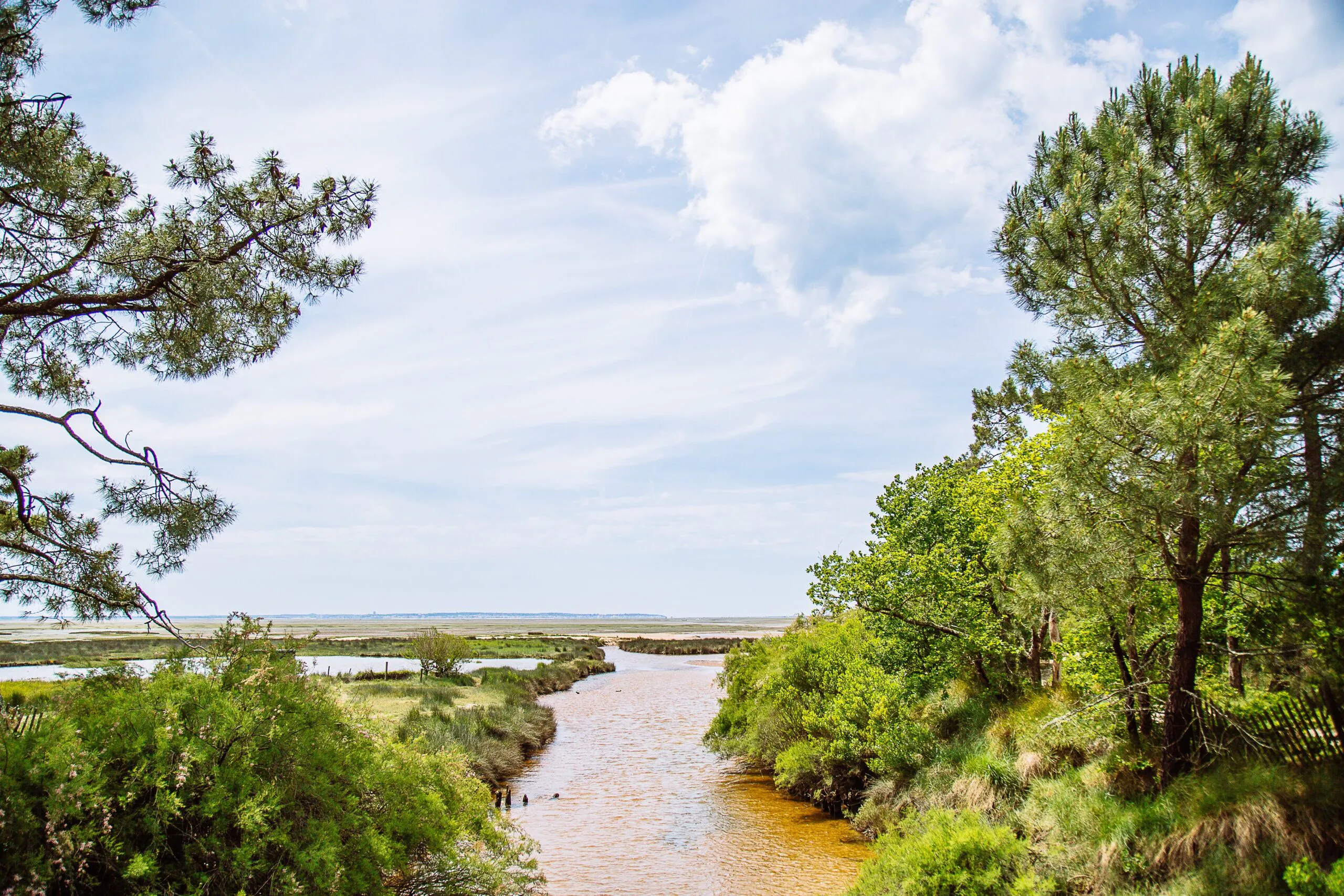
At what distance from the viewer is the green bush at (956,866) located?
9.73 metres

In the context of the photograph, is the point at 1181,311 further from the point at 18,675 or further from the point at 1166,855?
the point at 18,675

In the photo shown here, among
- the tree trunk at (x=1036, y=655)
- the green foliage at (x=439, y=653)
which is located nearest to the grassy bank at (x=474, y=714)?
the green foliage at (x=439, y=653)

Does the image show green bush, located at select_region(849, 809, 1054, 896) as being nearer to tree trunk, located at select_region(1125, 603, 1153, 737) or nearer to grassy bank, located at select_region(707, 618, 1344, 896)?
grassy bank, located at select_region(707, 618, 1344, 896)

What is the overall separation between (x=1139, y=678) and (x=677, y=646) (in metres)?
89.1

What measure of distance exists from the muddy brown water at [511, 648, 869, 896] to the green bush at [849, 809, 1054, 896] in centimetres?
253

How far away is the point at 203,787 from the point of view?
690cm

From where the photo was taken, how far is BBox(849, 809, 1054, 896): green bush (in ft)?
31.9

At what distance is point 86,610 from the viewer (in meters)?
8.70

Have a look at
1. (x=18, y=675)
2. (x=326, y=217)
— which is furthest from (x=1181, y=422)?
(x=18, y=675)

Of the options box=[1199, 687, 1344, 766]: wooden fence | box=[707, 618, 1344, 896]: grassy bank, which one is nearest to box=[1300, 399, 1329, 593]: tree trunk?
box=[1199, 687, 1344, 766]: wooden fence

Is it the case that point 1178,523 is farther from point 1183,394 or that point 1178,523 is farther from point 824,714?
point 824,714

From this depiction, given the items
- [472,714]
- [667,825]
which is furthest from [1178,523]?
[472,714]

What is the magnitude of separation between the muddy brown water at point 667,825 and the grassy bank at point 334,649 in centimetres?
3849

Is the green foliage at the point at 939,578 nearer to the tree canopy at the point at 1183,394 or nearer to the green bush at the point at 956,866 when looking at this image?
the tree canopy at the point at 1183,394
